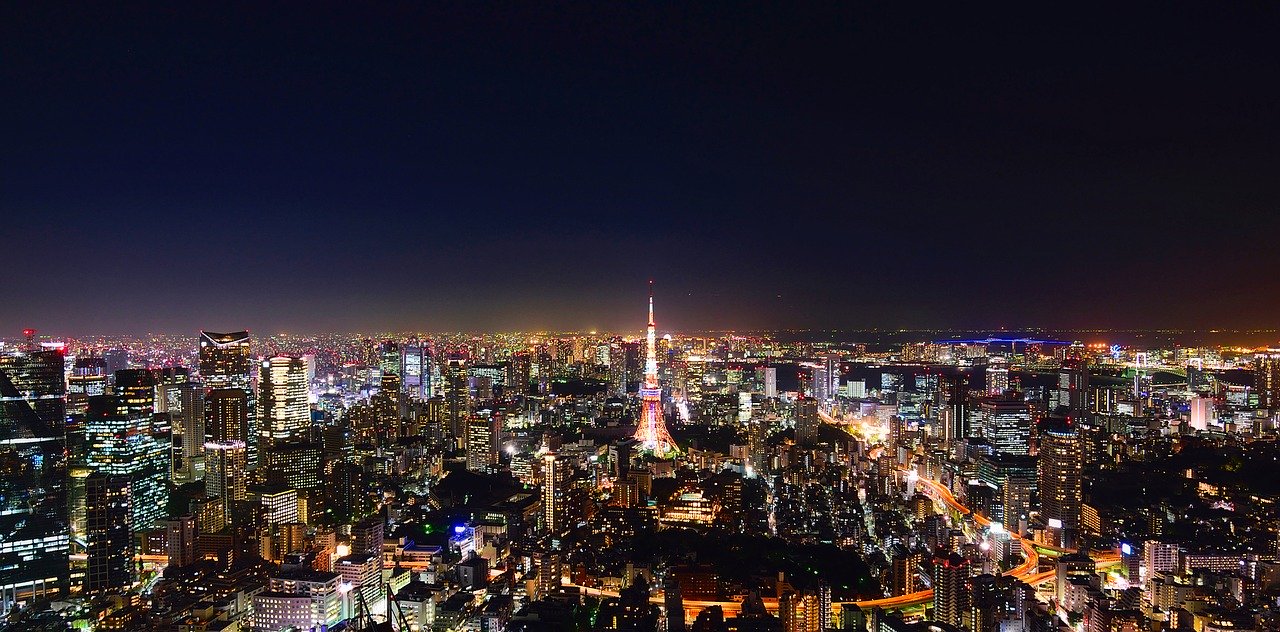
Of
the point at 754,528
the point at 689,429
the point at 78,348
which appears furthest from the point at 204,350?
the point at 754,528

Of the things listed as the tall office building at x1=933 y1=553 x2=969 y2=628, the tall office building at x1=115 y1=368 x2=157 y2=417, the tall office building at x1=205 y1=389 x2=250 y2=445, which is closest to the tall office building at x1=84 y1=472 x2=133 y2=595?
the tall office building at x1=115 y1=368 x2=157 y2=417

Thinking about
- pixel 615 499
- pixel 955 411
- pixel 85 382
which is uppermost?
pixel 85 382

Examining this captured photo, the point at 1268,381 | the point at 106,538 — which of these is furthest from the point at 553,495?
the point at 1268,381

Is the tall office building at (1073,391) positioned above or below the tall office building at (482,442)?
above

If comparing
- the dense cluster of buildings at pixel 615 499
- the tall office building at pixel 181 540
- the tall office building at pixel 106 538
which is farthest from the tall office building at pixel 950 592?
the tall office building at pixel 181 540

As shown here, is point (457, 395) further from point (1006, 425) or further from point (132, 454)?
point (1006, 425)

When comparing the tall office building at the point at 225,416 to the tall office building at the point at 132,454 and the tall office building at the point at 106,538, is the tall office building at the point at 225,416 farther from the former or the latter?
the tall office building at the point at 106,538
